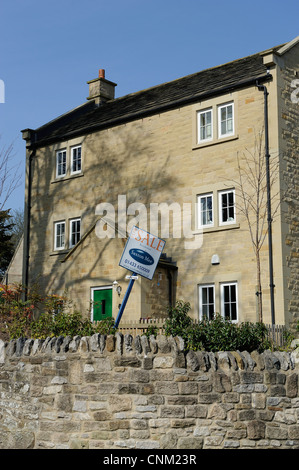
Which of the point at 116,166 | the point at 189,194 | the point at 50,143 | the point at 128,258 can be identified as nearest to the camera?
the point at 128,258

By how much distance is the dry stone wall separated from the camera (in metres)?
9.87

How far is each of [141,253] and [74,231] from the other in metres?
8.28

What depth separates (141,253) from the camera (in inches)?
720

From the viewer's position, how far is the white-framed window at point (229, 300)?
2023cm

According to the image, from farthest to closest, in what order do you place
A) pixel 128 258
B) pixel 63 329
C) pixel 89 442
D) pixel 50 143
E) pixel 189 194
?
A: pixel 50 143
pixel 189 194
pixel 128 258
pixel 63 329
pixel 89 442

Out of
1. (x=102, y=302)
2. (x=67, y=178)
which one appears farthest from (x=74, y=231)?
(x=102, y=302)

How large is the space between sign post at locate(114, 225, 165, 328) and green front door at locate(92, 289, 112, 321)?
137 inches

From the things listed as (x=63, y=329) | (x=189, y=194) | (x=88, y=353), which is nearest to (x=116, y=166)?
(x=189, y=194)

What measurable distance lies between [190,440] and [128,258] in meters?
8.58

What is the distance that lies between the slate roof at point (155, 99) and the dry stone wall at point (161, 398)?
13243 mm

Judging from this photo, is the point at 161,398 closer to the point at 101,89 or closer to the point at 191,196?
the point at 191,196

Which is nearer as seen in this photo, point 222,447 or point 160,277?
point 222,447
